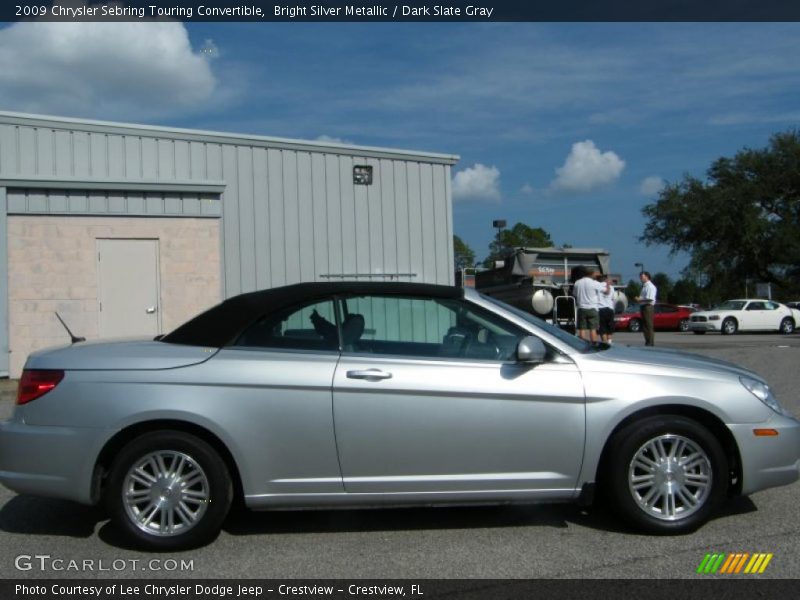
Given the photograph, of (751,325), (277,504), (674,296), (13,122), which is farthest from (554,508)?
(674,296)

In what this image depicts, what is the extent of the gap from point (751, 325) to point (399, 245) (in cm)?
2137

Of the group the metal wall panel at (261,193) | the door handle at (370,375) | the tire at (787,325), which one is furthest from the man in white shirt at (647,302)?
the tire at (787,325)

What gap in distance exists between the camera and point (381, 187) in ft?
48.0

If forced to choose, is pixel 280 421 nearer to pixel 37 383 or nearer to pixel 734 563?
pixel 37 383

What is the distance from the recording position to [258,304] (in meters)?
5.14

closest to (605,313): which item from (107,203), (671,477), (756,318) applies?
(107,203)

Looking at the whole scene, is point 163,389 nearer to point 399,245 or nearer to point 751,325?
point 399,245

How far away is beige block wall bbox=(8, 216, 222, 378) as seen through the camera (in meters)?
12.6

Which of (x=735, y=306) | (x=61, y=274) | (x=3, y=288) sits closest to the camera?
(x=3, y=288)

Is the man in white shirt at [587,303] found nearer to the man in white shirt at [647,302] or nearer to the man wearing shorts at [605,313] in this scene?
the man wearing shorts at [605,313]

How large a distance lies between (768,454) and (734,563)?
782 mm

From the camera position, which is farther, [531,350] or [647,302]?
[647,302]
